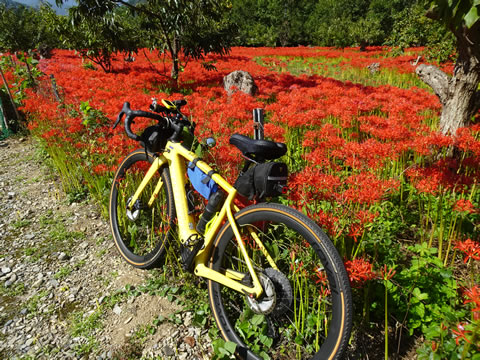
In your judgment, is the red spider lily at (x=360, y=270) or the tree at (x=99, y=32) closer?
the red spider lily at (x=360, y=270)

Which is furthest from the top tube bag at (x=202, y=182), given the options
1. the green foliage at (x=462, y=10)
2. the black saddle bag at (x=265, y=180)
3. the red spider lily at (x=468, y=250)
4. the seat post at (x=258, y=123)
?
the green foliage at (x=462, y=10)

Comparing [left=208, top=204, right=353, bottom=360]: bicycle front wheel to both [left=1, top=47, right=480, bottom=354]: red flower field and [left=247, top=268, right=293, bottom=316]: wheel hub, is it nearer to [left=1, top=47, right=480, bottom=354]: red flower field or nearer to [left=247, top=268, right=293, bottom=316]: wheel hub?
[left=247, top=268, right=293, bottom=316]: wheel hub

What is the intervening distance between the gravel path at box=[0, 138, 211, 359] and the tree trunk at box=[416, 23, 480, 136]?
11.9 feet

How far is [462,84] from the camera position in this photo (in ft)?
11.5

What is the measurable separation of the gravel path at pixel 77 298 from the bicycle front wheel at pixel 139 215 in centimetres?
19

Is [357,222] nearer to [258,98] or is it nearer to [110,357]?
[110,357]

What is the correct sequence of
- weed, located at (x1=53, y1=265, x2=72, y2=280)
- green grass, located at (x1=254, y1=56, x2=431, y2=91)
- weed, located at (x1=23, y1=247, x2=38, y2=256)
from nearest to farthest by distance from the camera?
weed, located at (x1=53, y1=265, x2=72, y2=280), weed, located at (x1=23, y1=247, x2=38, y2=256), green grass, located at (x1=254, y1=56, x2=431, y2=91)

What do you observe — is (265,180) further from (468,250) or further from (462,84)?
(462,84)

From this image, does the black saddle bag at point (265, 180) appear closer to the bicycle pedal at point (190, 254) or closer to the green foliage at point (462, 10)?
the bicycle pedal at point (190, 254)

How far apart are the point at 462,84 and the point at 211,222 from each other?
375 centimetres

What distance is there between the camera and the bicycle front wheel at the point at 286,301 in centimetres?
141

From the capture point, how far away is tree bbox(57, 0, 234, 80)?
24.8 ft

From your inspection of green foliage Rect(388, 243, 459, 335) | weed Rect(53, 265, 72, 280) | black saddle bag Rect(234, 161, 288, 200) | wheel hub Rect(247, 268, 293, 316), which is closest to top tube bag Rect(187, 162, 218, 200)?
black saddle bag Rect(234, 161, 288, 200)

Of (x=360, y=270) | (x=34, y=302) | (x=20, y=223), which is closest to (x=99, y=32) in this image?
(x=20, y=223)
